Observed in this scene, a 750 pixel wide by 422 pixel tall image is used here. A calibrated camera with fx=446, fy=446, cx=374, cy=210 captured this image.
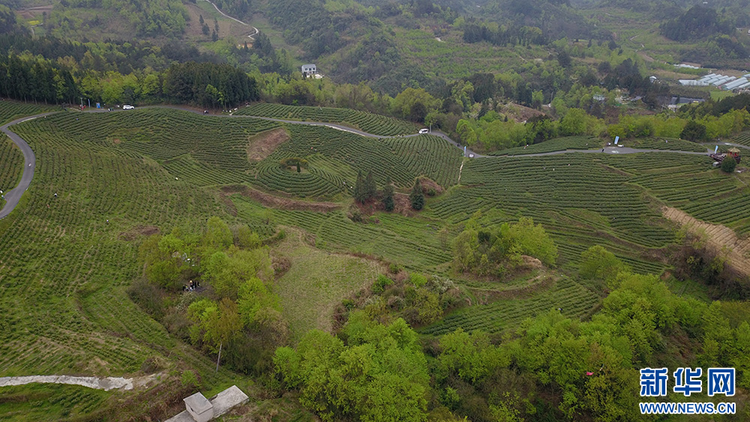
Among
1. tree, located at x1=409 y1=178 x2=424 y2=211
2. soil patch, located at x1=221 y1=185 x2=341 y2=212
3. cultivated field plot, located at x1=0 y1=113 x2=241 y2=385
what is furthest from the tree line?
tree, located at x1=409 y1=178 x2=424 y2=211

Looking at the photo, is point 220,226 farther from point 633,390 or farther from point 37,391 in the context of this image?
point 633,390

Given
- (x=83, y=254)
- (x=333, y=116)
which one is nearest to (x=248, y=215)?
(x=83, y=254)

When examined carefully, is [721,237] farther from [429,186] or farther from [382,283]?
[382,283]

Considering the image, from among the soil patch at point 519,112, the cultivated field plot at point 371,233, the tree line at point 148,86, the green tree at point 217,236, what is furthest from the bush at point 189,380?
the soil patch at point 519,112

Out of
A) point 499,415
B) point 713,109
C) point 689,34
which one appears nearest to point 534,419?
point 499,415

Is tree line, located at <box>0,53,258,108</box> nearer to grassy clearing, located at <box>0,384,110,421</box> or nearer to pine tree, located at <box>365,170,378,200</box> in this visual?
pine tree, located at <box>365,170,378,200</box>

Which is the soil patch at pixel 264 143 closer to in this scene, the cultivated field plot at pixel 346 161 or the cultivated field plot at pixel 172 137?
the cultivated field plot at pixel 172 137
